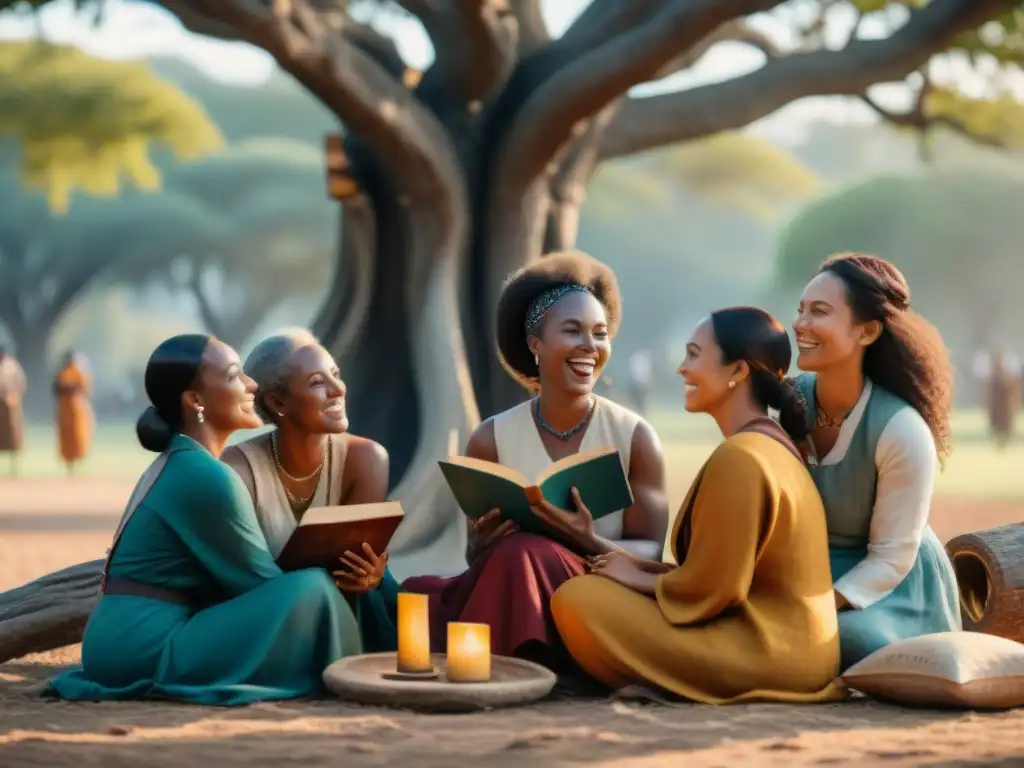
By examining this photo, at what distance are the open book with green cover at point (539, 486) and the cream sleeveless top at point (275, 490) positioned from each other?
50 centimetres

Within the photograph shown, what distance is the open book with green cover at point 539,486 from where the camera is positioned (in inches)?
204

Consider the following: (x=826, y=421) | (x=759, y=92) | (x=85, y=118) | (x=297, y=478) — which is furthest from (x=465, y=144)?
(x=85, y=118)

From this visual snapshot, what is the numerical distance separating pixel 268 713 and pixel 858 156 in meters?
81.5

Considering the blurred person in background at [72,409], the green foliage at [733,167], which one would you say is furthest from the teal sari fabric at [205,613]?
the green foliage at [733,167]

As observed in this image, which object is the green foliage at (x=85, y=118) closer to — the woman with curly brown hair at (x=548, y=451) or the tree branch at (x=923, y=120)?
the tree branch at (x=923, y=120)

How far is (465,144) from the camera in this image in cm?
1045

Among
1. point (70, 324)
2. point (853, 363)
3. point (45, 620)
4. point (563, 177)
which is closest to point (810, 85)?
point (563, 177)

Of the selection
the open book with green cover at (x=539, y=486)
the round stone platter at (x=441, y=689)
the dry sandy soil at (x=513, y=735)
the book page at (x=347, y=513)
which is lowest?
the dry sandy soil at (x=513, y=735)

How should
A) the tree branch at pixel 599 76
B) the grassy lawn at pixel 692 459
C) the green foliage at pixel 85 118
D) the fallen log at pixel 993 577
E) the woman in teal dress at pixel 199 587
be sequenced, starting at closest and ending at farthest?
1. the woman in teal dress at pixel 199 587
2. the fallen log at pixel 993 577
3. the tree branch at pixel 599 76
4. the grassy lawn at pixel 692 459
5. the green foliage at pixel 85 118

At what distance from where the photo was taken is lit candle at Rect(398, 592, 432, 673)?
198 inches

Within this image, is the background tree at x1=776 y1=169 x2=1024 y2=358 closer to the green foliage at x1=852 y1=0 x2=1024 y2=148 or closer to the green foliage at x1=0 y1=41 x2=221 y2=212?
the green foliage at x1=0 y1=41 x2=221 y2=212

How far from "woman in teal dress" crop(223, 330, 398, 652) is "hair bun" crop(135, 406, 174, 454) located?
0.32m

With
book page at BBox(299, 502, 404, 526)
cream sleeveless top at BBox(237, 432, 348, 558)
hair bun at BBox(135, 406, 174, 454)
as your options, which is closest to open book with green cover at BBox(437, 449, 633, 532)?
book page at BBox(299, 502, 404, 526)

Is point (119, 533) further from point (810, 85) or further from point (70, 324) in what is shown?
point (70, 324)
